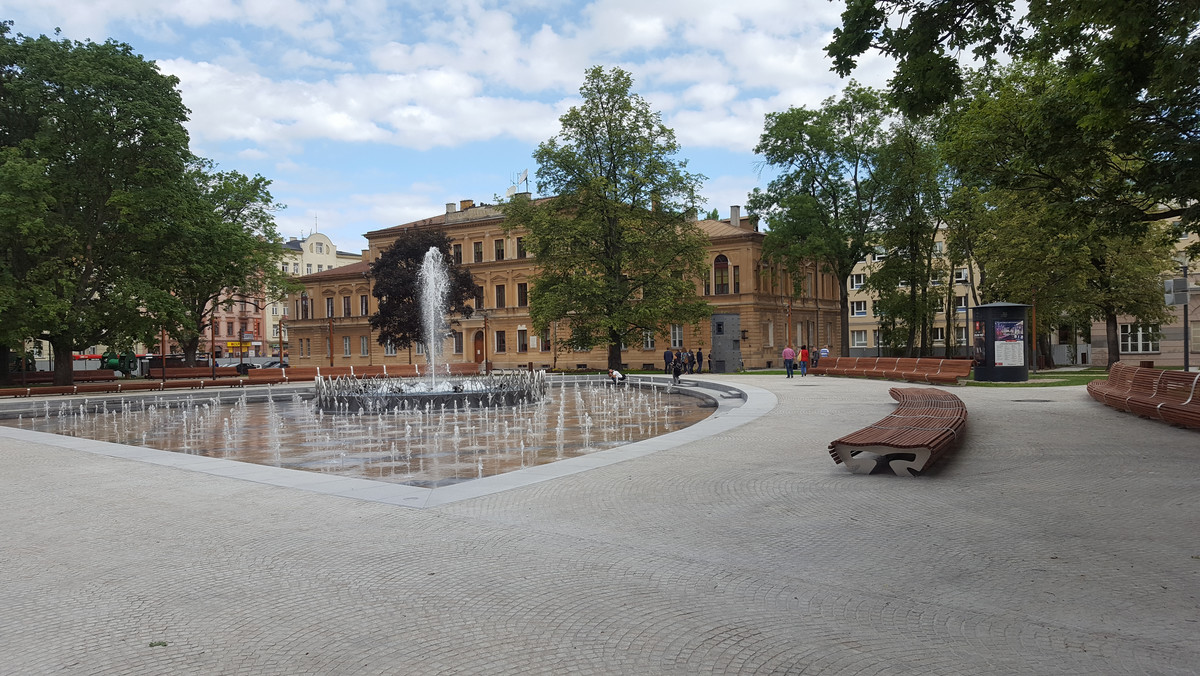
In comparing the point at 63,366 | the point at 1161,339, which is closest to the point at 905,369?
the point at 1161,339

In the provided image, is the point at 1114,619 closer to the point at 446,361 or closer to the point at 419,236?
the point at 419,236

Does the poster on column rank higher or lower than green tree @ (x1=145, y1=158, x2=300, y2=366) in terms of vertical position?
lower

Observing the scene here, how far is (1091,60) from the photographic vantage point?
13703mm

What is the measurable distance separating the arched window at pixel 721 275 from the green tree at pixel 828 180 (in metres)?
8.09

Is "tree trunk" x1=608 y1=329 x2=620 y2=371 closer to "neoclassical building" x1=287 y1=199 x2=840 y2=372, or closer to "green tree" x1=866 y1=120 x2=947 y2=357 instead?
"neoclassical building" x1=287 y1=199 x2=840 y2=372

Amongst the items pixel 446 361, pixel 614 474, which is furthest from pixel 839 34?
pixel 446 361

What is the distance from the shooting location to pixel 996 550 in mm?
6148

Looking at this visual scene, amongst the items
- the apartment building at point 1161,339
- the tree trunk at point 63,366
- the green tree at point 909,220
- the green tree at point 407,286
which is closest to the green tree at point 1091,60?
the green tree at point 909,220

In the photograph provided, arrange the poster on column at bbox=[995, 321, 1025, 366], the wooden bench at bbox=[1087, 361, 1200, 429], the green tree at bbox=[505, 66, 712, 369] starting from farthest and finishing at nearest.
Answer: the green tree at bbox=[505, 66, 712, 369] → the poster on column at bbox=[995, 321, 1025, 366] → the wooden bench at bbox=[1087, 361, 1200, 429]

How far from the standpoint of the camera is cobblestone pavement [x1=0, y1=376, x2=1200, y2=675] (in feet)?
14.0

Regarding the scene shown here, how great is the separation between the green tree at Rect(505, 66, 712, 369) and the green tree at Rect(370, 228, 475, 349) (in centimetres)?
1606

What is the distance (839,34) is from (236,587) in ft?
33.6

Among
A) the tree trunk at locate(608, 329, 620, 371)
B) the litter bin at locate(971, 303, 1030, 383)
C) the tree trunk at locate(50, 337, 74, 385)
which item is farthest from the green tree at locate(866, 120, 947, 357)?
the tree trunk at locate(50, 337, 74, 385)

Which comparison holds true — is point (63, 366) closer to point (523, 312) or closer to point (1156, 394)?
point (523, 312)
